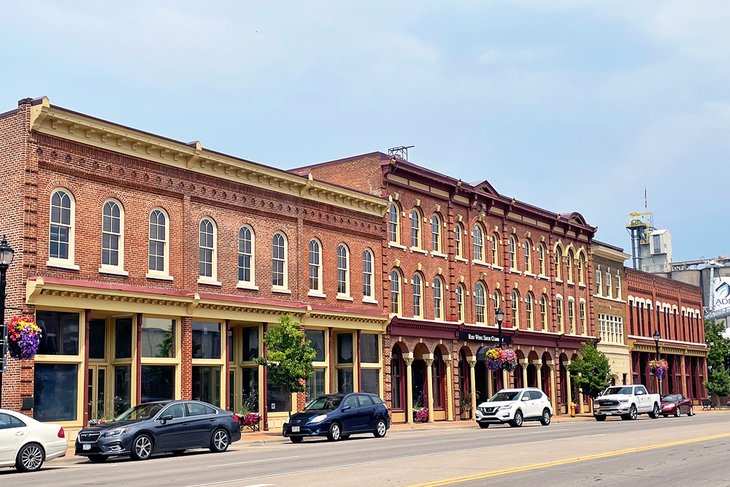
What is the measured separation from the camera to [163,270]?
30.6 meters

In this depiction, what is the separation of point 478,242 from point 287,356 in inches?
769

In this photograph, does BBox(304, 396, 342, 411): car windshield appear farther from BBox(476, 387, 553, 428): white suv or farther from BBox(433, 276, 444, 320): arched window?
BBox(433, 276, 444, 320): arched window

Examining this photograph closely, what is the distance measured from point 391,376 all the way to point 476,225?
11191mm

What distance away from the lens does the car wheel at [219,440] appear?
938 inches

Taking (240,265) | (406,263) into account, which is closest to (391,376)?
(406,263)

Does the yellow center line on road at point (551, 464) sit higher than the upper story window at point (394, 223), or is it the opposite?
the upper story window at point (394, 223)

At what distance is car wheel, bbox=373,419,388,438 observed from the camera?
97.5 ft

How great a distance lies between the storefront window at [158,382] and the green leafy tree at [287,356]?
10.7 feet

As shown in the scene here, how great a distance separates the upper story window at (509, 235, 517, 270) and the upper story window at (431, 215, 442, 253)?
7.51 meters

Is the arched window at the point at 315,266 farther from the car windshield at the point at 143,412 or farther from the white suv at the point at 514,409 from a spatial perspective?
the car windshield at the point at 143,412

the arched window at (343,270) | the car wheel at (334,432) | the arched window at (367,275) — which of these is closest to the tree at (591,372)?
the arched window at (367,275)

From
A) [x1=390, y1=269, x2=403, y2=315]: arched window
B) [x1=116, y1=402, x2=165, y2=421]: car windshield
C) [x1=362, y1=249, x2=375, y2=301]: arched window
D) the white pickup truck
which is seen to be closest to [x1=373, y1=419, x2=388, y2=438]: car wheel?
[x1=116, y1=402, x2=165, y2=421]: car windshield

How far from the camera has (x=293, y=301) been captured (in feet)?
116

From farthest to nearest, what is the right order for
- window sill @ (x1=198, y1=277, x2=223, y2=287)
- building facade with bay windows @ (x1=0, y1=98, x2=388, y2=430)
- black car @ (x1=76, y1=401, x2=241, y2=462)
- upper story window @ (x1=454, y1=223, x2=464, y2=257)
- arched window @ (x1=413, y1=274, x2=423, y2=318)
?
1. upper story window @ (x1=454, y1=223, x2=464, y2=257)
2. arched window @ (x1=413, y1=274, x2=423, y2=318)
3. window sill @ (x1=198, y1=277, x2=223, y2=287)
4. building facade with bay windows @ (x1=0, y1=98, x2=388, y2=430)
5. black car @ (x1=76, y1=401, x2=241, y2=462)
